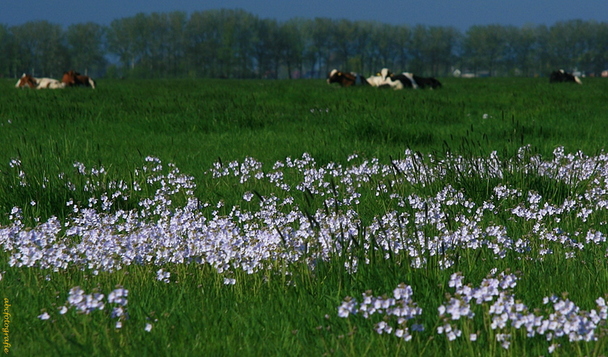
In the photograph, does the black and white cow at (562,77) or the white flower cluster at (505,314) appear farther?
the black and white cow at (562,77)

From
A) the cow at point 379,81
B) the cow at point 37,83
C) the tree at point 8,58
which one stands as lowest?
the tree at point 8,58

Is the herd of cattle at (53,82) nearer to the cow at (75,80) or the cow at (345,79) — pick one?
the cow at (75,80)

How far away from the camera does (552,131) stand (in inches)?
457

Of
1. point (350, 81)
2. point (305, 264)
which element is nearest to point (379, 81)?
point (350, 81)

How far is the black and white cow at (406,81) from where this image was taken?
2642 centimetres

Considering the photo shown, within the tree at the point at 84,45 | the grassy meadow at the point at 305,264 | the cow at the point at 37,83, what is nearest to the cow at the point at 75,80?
the cow at the point at 37,83

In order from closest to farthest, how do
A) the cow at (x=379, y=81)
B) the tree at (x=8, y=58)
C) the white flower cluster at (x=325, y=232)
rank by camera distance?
the white flower cluster at (x=325, y=232)
the cow at (x=379, y=81)
the tree at (x=8, y=58)

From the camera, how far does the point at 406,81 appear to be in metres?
26.9

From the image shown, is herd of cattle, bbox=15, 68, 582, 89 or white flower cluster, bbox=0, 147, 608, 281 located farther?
herd of cattle, bbox=15, 68, 582, 89

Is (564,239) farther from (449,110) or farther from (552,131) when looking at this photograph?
(449,110)

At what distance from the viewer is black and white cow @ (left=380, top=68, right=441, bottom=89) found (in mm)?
26425

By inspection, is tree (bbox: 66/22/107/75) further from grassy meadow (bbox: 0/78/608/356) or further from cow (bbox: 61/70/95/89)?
grassy meadow (bbox: 0/78/608/356)

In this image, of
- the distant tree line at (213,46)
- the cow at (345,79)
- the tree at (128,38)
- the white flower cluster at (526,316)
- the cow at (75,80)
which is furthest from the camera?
the tree at (128,38)

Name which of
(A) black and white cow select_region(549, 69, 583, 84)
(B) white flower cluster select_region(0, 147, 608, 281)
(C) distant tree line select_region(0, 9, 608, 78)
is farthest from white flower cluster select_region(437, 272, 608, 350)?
(C) distant tree line select_region(0, 9, 608, 78)
